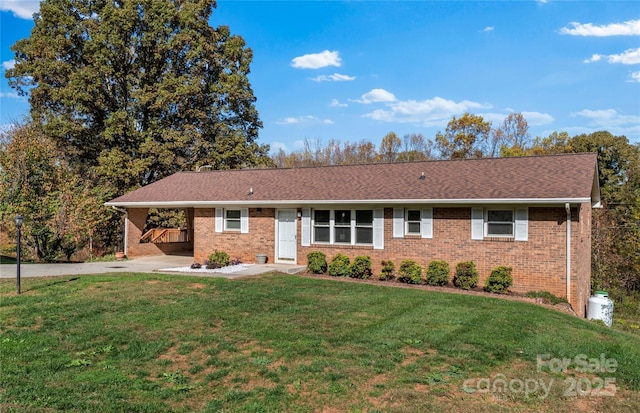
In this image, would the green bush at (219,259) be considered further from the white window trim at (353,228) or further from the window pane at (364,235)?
the window pane at (364,235)

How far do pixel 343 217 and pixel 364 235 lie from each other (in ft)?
3.26

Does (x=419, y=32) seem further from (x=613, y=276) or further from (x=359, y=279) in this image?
(x=613, y=276)

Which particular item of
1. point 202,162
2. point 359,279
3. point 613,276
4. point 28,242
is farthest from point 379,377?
point 202,162

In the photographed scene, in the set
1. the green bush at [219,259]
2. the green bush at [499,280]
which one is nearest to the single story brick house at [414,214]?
the green bush at [499,280]

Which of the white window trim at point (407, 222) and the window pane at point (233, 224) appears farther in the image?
the window pane at point (233, 224)

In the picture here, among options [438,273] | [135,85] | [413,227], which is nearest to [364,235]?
[413,227]

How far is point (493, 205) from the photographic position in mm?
12836

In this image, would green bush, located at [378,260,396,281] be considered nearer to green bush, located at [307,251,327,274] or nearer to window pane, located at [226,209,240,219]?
green bush, located at [307,251,327,274]

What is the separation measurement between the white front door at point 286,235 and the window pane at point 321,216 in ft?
2.75

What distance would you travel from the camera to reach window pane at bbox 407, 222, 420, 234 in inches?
550

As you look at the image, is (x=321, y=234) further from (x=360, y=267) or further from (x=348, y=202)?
(x=360, y=267)

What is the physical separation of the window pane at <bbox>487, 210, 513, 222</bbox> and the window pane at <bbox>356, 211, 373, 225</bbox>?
373 cm

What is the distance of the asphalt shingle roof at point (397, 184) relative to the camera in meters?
12.6

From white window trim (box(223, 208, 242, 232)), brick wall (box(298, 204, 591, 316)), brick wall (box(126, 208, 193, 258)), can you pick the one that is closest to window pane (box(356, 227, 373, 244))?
brick wall (box(298, 204, 591, 316))
